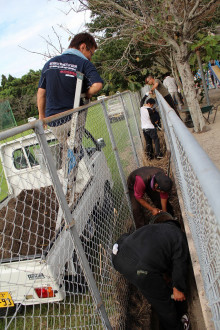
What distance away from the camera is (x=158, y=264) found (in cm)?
244

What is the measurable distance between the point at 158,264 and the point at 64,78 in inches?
82.0

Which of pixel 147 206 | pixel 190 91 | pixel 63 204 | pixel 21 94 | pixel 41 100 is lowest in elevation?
pixel 147 206

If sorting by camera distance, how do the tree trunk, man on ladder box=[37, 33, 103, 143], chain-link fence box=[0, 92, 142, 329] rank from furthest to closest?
the tree trunk
man on ladder box=[37, 33, 103, 143]
chain-link fence box=[0, 92, 142, 329]

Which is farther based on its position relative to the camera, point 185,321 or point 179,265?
point 185,321

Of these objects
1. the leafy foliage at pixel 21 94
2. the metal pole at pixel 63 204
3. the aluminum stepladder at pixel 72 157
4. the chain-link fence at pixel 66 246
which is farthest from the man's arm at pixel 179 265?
the leafy foliage at pixel 21 94

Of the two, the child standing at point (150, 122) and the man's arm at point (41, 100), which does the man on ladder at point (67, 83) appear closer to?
the man's arm at point (41, 100)

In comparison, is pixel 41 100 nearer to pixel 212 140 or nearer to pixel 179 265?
pixel 179 265

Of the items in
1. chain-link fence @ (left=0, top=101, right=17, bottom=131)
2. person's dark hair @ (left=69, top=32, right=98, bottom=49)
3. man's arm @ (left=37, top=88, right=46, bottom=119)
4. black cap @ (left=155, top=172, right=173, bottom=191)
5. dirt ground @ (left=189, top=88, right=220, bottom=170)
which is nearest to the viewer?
man's arm @ (left=37, top=88, right=46, bottom=119)

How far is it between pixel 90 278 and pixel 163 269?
933mm

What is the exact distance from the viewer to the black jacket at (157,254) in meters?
2.44

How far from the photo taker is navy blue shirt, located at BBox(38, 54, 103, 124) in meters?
2.73

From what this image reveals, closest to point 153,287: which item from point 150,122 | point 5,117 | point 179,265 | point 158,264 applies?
point 158,264

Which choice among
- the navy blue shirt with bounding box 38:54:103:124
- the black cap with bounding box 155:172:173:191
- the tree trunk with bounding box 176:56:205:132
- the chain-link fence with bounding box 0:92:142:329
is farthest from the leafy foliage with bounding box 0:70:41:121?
the chain-link fence with bounding box 0:92:142:329

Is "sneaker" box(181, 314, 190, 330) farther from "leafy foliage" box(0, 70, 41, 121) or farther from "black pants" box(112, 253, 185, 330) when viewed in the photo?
"leafy foliage" box(0, 70, 41, 121)
